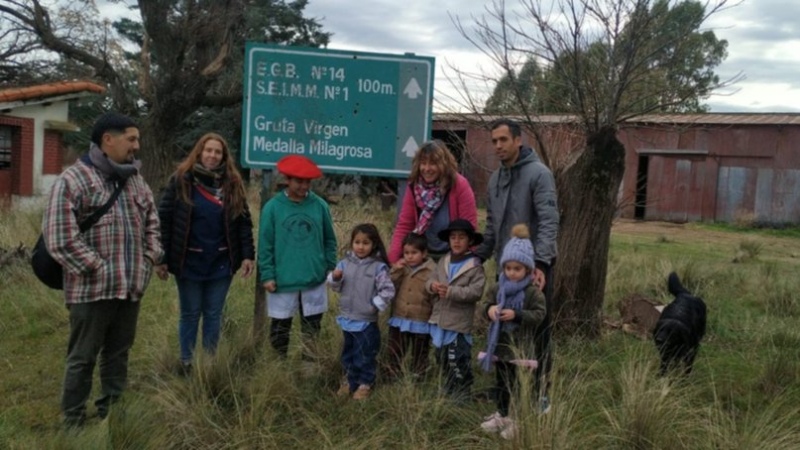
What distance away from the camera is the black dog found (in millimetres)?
4504

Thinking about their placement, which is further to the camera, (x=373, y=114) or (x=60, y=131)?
(x=60, y=131)

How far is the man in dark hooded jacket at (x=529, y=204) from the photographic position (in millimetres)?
4121

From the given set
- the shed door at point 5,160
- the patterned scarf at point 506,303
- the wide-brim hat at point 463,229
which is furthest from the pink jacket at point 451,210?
the shed door at point 5,160

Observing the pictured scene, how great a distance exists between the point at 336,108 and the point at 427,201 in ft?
4.06

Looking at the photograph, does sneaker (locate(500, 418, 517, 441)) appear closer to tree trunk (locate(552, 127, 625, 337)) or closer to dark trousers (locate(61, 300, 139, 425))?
dark trousers (locate(61, 300, 139, 425))

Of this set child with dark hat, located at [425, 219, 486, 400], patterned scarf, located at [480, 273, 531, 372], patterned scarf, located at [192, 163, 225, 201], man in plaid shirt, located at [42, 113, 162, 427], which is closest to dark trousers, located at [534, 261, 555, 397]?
patterned scarf, located at [480, 273, 531, 372]

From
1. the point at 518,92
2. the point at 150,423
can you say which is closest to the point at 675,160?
the point at 518,92

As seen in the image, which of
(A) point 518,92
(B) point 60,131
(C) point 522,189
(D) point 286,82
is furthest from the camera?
(B) point 60,131

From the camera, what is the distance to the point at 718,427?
11.3ft

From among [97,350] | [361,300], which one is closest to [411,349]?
[361,300]

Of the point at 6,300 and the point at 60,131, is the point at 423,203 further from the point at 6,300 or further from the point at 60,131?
the point at 60,131

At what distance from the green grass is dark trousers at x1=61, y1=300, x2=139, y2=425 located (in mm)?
180

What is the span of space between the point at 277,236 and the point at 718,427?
9.43 ft

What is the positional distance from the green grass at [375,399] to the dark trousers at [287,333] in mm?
79
